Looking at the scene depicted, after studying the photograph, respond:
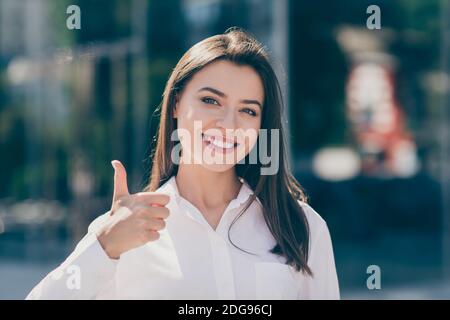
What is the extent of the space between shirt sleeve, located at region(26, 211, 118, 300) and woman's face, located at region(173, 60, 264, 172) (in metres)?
0.34

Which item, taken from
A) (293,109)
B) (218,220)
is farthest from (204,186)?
(293,109)

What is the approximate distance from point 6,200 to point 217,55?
6.89 metres

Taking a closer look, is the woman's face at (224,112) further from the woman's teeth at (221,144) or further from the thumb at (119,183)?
the thumb at (119,183)

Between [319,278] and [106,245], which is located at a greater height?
[106,245]

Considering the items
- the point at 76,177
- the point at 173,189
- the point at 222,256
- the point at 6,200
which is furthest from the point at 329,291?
the point at 6,200

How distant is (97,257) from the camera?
1.60m

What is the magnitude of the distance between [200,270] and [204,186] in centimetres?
24

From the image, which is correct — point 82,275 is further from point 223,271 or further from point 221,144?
point 221,144

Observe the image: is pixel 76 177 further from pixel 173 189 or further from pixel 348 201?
pixel 173 189

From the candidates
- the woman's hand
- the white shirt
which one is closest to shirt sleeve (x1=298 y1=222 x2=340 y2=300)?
the white shirt

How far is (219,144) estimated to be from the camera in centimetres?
175

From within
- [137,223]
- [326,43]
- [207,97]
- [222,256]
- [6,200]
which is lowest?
[6,200]

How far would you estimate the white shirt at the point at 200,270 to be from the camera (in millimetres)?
1654
